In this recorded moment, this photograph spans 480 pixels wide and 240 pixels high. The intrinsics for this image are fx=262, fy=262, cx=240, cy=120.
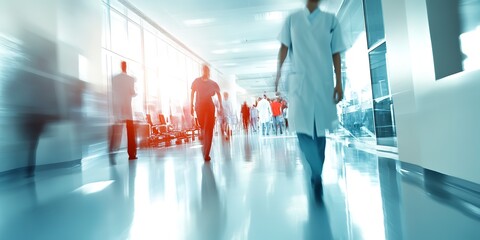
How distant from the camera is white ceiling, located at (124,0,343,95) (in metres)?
7.05

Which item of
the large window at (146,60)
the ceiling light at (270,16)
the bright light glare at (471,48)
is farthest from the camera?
the ceiling light at (270,16)

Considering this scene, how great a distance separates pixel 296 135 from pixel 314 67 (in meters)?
0.57

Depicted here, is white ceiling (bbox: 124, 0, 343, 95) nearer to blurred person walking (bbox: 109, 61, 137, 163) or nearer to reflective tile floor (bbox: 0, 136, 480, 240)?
blurred person walking (bbox: 109, 61, 137, 163)

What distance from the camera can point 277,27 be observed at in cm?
912

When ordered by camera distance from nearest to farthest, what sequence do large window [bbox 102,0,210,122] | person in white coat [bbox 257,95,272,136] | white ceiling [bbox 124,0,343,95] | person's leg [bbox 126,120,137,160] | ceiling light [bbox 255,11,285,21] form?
person's leg [bbox 126,120,137,160] < white ceiling [bbox 124,0,343,95] < large window [bbox 102,0,210,122] < ceiling light [bbox 255,11,285,21] < person in white coat [bbox 257,95,272,136]

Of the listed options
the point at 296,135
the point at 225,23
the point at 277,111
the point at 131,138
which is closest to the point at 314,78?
the point at 296,135

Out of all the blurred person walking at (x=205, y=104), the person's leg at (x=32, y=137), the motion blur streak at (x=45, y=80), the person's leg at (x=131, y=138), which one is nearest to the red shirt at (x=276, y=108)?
the person's leg at (x=131, y=138)

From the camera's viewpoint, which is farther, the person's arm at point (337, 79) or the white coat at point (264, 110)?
the white coat at point (264, 110)

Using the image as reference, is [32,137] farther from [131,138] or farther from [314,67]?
[314,67]

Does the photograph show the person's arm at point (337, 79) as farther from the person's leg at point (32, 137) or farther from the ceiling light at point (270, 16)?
the ceiling light at point (270, 16)

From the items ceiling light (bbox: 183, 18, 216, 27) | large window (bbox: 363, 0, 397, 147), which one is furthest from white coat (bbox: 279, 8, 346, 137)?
ceiling light (bbox: 183, 18, 216, 27)

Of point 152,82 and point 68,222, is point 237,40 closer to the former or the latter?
point 152,82

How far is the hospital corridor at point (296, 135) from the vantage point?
53.3 inches

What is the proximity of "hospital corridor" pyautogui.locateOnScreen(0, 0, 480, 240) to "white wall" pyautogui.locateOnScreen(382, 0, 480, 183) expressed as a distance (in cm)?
1
